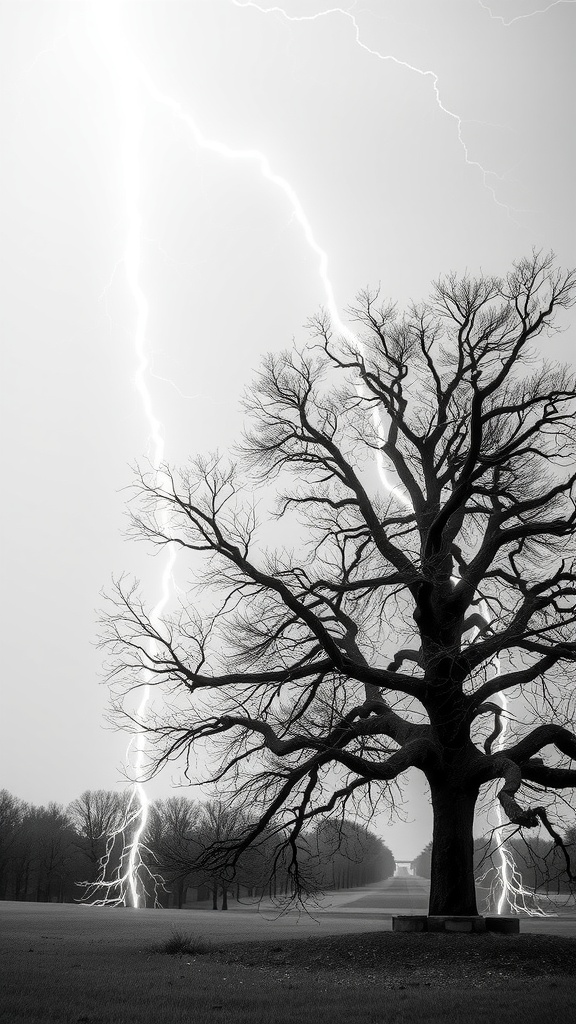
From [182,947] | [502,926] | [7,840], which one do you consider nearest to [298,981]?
[182,947]

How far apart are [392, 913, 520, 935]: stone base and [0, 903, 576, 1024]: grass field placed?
23.9 inches

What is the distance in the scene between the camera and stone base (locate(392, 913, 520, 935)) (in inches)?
536

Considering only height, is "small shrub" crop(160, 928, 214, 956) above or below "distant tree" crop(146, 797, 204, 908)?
below

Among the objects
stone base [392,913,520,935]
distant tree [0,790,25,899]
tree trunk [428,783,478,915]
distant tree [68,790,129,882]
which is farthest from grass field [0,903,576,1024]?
distant tree [0,790,25,899]

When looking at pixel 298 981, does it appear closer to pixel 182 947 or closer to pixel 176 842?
pixel 182 947

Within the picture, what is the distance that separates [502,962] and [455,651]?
202 inches

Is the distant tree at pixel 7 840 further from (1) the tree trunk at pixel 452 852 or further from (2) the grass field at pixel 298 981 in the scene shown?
(1) the tree trunk at pixel 452 852

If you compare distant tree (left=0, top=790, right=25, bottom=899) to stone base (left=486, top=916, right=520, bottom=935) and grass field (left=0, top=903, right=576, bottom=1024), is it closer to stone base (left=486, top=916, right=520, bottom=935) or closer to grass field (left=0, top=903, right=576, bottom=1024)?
grass field (left=0, top=903, right=576, bottom=1024)

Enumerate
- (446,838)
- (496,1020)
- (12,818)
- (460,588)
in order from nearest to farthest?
1. (496,1020)
2. (446,838)
3. (460,588)
4. (12,818)

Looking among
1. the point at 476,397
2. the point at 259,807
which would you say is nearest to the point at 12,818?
the point at 259,807

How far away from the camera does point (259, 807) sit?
14.4m

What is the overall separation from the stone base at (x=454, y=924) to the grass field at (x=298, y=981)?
0.61 metres

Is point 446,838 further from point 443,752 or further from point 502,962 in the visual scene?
point 502,962

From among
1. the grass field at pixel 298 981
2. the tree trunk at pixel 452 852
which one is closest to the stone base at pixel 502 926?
A: the tree trunk at pixel 452 852
